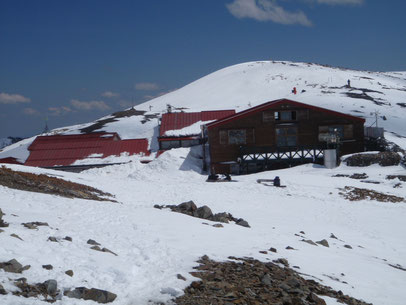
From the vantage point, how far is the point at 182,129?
46.1 metres

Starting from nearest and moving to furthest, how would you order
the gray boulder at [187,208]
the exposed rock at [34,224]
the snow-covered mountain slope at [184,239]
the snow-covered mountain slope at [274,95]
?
1. the snow-covered mountain slope at [184,239]
2. the exposed rock at [34,224]
3. the gray boulder at [187,208]
4. the snow-covered mountain slope at [274,95]

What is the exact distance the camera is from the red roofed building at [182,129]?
4366cm

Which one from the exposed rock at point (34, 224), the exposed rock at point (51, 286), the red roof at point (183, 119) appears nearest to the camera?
the exposed rock at point (51, 286)

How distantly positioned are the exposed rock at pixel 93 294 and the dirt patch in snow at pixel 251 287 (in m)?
1.18

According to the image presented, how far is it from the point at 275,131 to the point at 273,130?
0.73 ft

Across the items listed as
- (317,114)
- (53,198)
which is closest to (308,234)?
(53,198)

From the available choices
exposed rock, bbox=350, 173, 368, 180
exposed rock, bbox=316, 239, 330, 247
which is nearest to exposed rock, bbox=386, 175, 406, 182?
exposed rock, bbox=350, 173, 368, 180

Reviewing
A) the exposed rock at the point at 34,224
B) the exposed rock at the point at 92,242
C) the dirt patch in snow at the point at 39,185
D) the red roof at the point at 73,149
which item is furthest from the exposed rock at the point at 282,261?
the red roof at the point at 73,149

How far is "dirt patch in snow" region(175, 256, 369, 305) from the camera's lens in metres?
6.96

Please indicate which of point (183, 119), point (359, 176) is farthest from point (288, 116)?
point (183, 119)

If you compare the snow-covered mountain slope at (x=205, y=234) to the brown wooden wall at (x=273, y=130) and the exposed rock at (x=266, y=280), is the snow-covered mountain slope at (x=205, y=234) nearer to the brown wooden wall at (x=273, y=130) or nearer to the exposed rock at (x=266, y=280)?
the exposed rock at (x=266, y=280)

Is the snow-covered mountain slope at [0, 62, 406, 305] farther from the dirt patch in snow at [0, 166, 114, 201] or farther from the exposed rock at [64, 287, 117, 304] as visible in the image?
the dirt patch in snow at [0, 166, 114, 201]

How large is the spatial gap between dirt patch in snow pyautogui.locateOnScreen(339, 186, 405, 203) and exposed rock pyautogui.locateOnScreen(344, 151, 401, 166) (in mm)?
6479

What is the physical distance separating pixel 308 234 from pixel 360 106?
5291cm
